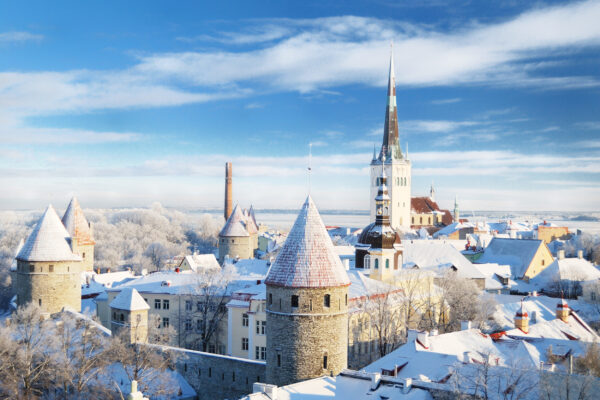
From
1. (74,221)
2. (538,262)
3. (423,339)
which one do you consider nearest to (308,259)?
(423,339)

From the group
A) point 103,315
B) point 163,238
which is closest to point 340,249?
point 103,315

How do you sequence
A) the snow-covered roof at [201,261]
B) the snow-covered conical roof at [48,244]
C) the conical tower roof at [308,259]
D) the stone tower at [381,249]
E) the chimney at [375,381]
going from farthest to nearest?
the snow-covered roof at [201,261] → the stone tower at [381,249] → the snow-covered conical roof at [48,244] → the conical tower roof at [308,259] → the chimney at [375,381]

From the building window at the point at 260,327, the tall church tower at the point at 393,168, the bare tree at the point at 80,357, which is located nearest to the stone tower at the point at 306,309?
the bare tree at the point at 80,357

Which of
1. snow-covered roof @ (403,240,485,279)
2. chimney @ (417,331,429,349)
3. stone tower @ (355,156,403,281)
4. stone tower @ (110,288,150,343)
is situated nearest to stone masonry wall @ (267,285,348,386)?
chimney @ (417,331,429,349)

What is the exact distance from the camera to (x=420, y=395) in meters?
19.3

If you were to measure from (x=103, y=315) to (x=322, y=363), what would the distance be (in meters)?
25.9

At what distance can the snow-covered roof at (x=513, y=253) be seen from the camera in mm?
66875

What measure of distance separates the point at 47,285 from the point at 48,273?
682 mm

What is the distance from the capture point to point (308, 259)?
78.0 feet

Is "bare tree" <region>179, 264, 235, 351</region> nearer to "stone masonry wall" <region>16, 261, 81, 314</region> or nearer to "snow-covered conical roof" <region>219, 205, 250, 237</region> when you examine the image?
→ "stone masonry wall" <region>16, 261, 81, 314</region>

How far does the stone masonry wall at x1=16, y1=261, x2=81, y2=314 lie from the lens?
37.1m

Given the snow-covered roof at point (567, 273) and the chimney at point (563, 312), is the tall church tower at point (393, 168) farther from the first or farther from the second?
the chimney at point (563, 312)

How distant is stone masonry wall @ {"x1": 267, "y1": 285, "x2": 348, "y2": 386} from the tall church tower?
82.9 meters

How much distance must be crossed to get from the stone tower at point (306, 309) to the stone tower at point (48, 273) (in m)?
18.5
